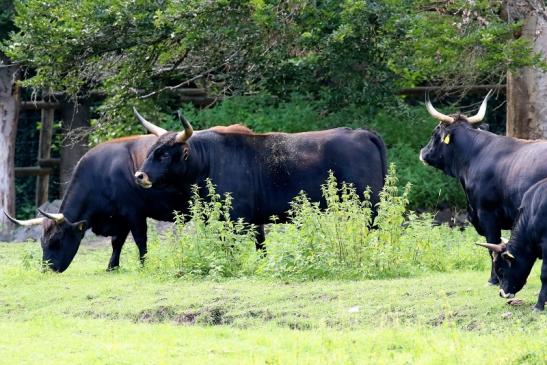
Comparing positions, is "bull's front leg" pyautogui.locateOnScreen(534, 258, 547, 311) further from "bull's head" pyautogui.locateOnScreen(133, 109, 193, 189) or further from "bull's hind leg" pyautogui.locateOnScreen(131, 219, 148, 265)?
"bull's hind leg" pyautogui.locateOnScreen(131, 219, 148, 265)

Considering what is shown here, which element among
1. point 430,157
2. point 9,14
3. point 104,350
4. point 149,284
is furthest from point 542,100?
point 104,350

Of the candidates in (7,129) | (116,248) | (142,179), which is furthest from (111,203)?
(7,129)

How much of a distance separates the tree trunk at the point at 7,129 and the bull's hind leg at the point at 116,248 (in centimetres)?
700

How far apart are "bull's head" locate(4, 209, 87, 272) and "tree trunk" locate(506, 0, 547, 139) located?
22.1ft

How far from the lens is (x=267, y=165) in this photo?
50.3 feet

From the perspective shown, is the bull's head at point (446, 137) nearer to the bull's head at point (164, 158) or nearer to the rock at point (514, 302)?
the bull's head at point (164, 158)

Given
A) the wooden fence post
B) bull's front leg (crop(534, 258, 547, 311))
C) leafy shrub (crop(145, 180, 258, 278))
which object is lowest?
the wooden fence post

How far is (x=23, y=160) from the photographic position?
25.6 m

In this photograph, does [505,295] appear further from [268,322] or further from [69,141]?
[69,141]

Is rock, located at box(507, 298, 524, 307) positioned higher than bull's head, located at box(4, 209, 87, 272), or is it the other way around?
rock, located at box(507, 298, 524, 307)

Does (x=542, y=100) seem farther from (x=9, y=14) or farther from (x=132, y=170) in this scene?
(x=9, y=14)

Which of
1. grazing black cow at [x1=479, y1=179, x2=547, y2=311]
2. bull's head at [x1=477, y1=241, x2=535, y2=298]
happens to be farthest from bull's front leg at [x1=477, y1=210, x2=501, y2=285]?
bull's head at [x1=477, y1=241, x2=535, y2=298]

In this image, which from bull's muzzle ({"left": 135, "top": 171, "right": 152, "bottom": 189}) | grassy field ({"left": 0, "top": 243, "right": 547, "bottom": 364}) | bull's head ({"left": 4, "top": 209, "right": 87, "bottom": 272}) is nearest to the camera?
grassy field ({"left": 0, "top": 243, "right": 547, "bottom": 364})

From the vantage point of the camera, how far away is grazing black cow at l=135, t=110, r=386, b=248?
15.1m
